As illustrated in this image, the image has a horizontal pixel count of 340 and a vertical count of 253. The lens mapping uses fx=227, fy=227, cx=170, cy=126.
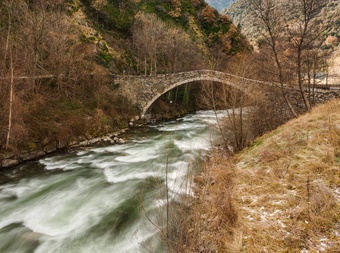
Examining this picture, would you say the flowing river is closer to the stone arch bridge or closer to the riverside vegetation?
the riverside vegetation

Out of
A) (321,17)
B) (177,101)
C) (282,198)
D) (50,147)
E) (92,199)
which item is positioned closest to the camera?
(282,198)

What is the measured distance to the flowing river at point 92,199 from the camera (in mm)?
6246

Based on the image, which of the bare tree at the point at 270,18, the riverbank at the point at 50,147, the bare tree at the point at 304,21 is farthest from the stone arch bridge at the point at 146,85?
the bare tree at the point at 304,21

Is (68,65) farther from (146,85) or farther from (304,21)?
(304,21)

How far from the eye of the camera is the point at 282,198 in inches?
212

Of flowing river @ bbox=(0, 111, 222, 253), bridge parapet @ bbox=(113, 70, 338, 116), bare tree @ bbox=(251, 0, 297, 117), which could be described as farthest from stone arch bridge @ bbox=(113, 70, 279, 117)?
flowing river @ bbox=(0, 111, 222, 253)

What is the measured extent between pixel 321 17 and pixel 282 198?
11.0 meters

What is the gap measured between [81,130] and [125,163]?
5209 millimetres

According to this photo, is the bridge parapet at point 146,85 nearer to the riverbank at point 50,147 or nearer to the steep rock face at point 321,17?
the riverbank at point 50,147

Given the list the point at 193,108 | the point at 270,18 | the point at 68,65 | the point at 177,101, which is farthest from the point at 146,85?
the point at 270,18

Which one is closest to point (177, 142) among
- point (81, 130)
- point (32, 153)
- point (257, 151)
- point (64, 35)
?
point (81, 130)

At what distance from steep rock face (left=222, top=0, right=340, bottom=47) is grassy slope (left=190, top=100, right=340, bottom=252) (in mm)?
6374

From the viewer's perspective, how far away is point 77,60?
18281mm

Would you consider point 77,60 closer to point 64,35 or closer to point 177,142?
A: point 64,35
